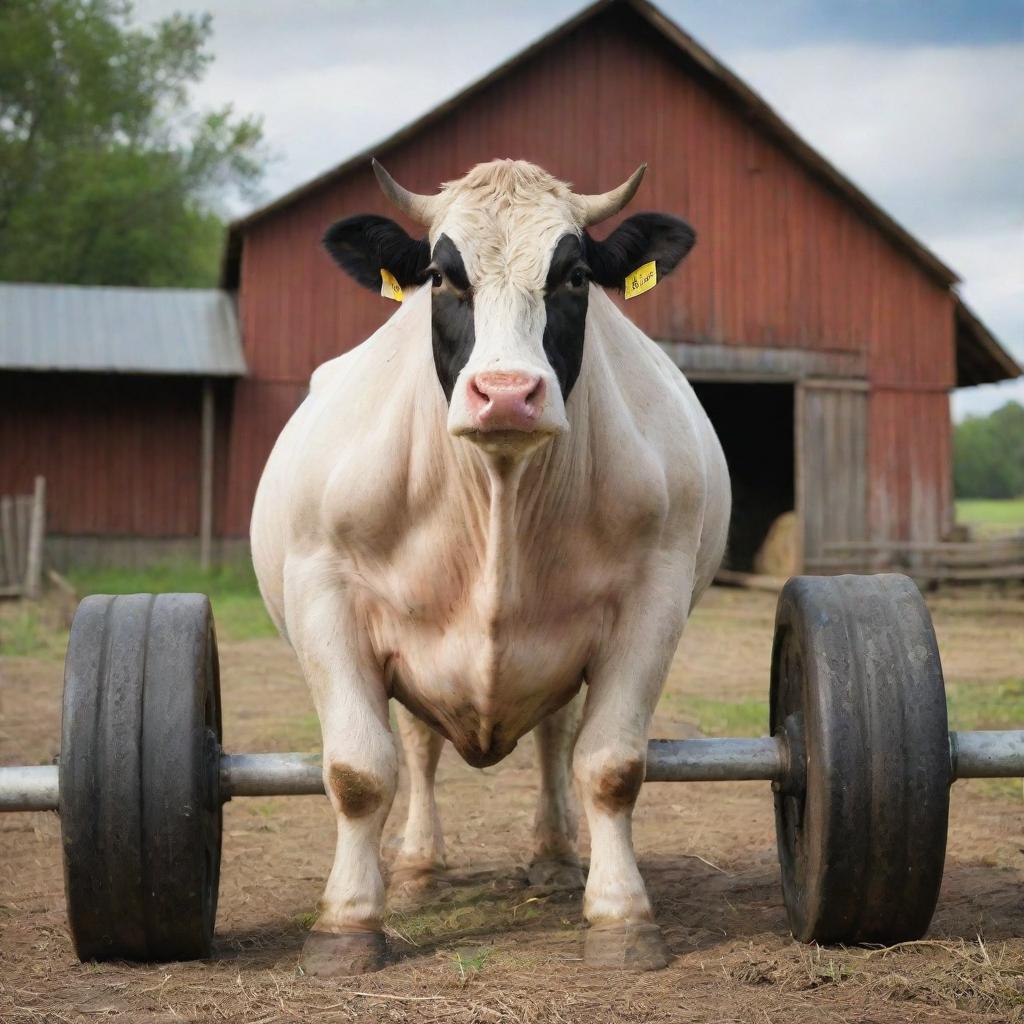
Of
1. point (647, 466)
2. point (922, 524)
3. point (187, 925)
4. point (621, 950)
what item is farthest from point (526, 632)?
point (922, 524)

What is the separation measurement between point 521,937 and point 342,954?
2.17 feet

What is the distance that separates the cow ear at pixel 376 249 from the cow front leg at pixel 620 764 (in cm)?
127

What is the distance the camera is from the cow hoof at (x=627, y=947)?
380 cm

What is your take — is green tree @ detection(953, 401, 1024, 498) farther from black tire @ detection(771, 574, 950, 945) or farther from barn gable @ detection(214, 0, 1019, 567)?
black tire @ detection(771, 574, 950, 945)

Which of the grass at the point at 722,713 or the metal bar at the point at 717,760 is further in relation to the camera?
the grass at the point at 722,713

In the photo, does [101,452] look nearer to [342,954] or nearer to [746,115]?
[746,115]

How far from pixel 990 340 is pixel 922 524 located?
10.1 feet

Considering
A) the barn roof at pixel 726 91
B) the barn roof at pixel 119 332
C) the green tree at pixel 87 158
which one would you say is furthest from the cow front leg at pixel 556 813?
the green tree at pixel 87 158

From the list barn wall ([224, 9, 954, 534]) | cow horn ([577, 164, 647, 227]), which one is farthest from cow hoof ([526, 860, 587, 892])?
barn wall ([224, 9, 954, 534])

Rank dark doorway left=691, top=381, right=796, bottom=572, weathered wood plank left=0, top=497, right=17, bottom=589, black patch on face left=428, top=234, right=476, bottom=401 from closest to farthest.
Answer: black patch on face left=428, top=234, right=476, bottom=401, weathered wood plank left=0, top=497, right=17, bottom=589, dark doorway left=691, top=381, right=796, bottom=572

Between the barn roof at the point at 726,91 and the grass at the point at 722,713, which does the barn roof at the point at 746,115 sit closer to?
the barn roof at the point at 726,91

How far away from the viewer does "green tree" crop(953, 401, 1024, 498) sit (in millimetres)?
103125

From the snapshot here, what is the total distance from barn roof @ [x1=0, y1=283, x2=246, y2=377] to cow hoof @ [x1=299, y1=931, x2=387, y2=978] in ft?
51.6

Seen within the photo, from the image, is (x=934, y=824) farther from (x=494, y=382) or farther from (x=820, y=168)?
(x=820, y=168)
